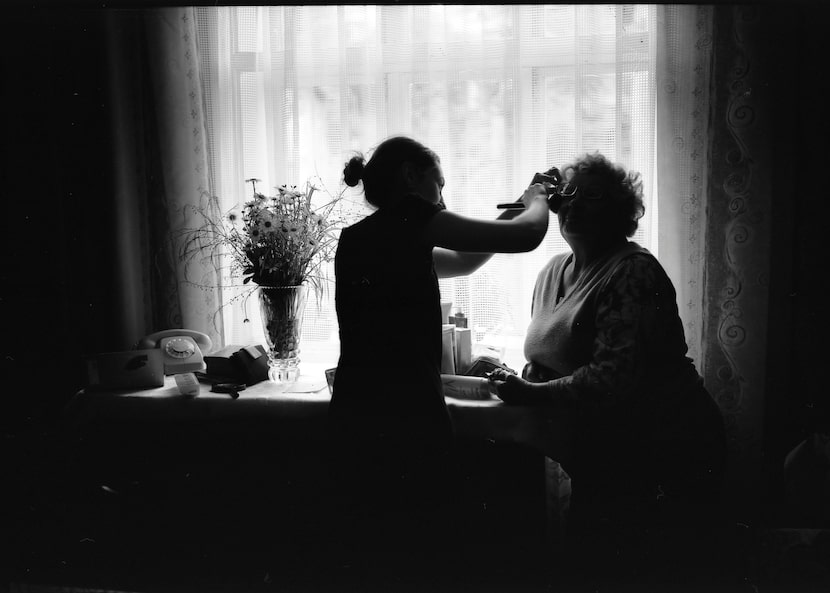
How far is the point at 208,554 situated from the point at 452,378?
0.93 m

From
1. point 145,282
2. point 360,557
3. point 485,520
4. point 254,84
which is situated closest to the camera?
point 360,557

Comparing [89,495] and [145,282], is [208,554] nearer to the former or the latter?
[89,495]

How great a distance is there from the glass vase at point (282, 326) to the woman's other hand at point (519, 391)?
2.08 ft

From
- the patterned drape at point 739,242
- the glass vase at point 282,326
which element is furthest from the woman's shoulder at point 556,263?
the glass vase at point 282,326

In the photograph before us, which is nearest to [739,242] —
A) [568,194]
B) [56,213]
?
[568,194]

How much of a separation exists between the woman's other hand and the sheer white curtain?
371 mm

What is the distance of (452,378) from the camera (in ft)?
5.09

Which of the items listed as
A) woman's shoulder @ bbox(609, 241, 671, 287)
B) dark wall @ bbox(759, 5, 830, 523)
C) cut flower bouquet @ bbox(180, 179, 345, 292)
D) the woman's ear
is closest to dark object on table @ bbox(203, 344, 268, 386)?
cut flower bouquet @ bbox(180, 179, 345, 292)

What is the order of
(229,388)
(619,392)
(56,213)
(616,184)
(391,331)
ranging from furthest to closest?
(56,213) → (229,388) → (616,184) → (619,392) → (391,331)

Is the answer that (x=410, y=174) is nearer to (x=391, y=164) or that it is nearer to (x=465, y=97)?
(x=391, y=164)

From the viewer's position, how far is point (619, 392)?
54.1 inches

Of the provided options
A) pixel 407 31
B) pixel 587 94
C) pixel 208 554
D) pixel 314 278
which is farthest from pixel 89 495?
pixel 587 94

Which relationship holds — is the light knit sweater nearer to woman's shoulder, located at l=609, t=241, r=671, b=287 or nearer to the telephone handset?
woman's shoulder, located at l=609, t=241, r=671, b=287

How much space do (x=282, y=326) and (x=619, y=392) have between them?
3.16ft
